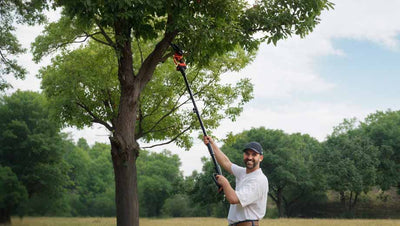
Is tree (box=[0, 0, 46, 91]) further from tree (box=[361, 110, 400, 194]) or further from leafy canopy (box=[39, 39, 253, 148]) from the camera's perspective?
tree (box=[361, 110, 400, 194])

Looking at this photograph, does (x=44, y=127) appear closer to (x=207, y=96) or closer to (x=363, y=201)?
(x=207, y=96)

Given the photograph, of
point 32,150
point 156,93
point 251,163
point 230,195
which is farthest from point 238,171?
point 32,150

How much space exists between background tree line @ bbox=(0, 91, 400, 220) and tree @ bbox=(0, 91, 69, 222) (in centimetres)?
8

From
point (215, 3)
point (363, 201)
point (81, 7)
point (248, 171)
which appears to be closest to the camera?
point (248, 171)

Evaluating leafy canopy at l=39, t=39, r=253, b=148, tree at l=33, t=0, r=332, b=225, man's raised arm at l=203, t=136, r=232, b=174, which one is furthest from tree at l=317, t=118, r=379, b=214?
man's raised arm at l=203, t=136, r=232, b=174

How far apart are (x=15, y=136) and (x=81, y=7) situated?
27233mm

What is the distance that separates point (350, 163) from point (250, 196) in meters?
44.3

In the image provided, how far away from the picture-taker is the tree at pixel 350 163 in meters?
45.4

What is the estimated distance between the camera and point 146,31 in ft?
40.9

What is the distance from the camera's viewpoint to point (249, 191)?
5.50m

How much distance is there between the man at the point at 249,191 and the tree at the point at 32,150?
31084 millimetres

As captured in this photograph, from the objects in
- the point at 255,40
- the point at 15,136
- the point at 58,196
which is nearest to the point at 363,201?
the point at 58,196

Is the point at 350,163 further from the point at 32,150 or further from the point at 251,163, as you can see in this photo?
the point at 251,163

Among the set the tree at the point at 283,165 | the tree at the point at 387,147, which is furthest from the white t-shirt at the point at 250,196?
the tree at the point at 387,147
